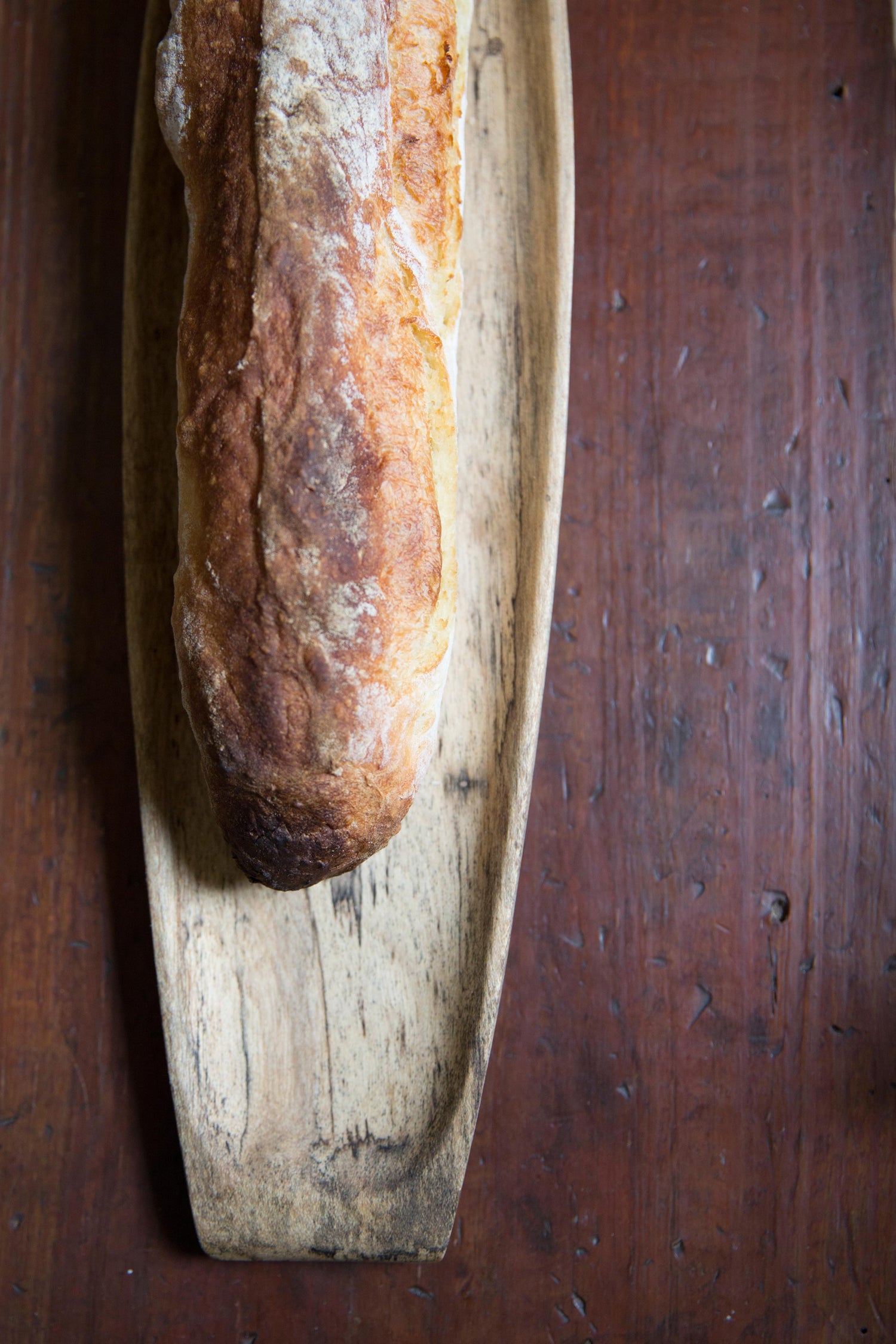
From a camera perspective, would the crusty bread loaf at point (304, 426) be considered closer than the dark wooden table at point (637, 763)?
Yes

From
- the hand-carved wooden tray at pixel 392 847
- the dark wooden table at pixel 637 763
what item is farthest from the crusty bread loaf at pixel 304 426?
the dark wooden table at pixel 637 763

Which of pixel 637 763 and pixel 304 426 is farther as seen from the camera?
pixel 637 763

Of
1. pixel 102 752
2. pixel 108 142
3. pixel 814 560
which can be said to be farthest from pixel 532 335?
pixel 102 752

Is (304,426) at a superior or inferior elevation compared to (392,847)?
superior

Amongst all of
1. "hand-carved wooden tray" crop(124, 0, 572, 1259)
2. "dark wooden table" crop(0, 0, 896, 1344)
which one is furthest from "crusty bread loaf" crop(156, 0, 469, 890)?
"dark wooden table" crop(0, 0, 896, 1344)

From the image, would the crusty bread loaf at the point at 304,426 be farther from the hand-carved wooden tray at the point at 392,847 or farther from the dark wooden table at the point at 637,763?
the dark wooden table at the point at 637,763

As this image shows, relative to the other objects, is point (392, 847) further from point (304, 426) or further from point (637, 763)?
point (304, 426)

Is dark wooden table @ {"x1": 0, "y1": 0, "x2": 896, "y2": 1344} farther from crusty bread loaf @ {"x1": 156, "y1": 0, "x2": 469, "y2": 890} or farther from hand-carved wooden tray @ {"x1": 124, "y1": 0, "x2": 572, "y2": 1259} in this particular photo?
crusty bread loaf @ {"x1": 156, "y1": 0, "x2": 469, "y2": 890}

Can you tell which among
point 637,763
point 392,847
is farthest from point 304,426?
point 637,763

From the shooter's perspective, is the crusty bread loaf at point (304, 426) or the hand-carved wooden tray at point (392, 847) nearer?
the crusty bread loaf at point (304, 426)
